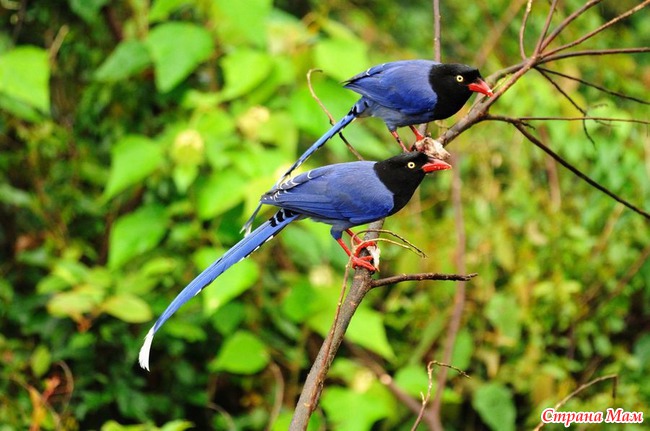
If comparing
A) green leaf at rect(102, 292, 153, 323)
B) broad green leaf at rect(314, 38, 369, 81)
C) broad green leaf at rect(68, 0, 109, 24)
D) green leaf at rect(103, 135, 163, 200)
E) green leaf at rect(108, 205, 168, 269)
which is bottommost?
green leaf at rect(102, 292, 153, 323)

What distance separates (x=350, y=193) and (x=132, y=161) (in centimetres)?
186

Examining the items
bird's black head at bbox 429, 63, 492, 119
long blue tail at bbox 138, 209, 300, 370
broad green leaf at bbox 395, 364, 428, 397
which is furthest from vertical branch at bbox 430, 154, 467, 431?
long blue tail at bbox 138, 209, 300, 370

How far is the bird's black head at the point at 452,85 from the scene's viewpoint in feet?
8.35

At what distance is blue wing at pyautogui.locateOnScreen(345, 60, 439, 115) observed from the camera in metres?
2.63

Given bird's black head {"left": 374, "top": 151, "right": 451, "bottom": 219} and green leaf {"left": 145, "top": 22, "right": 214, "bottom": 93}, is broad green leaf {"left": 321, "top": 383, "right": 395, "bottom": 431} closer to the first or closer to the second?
green leaf {"left": 145, "top": 22, "right": 214, "bottom": 93}

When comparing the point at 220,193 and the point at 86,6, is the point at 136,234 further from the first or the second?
the point at 86,6

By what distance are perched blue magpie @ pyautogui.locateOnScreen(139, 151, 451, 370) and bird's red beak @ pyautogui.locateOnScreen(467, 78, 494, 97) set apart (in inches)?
15.1

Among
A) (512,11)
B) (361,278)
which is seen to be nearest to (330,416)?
(361,278)

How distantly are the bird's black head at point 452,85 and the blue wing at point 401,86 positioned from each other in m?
0.02

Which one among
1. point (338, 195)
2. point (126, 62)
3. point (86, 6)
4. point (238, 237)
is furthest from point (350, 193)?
point (86, 6)

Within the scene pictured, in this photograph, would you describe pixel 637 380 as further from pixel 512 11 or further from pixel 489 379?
pixel 512 11

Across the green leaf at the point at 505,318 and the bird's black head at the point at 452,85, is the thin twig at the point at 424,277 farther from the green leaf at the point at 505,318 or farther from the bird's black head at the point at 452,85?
the green leaf at the point at 505,318

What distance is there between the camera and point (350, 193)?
7.70 feet

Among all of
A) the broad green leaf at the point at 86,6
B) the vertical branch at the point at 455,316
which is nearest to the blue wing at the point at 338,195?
the vertical branch at the point at 455,316
